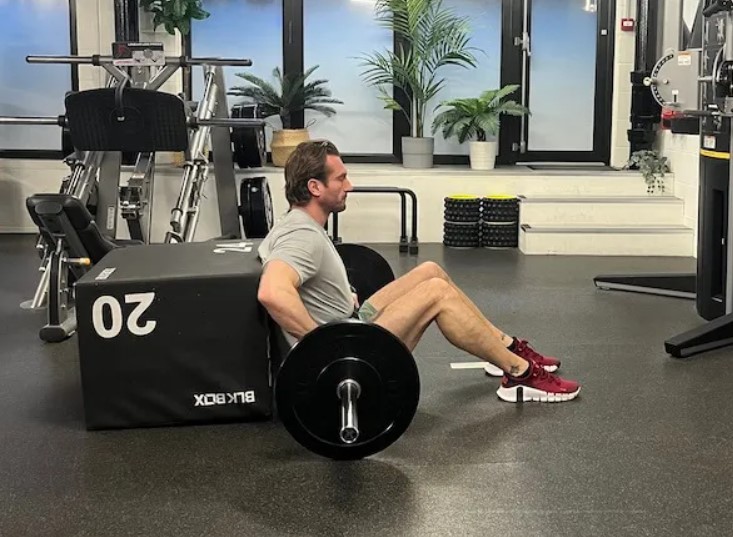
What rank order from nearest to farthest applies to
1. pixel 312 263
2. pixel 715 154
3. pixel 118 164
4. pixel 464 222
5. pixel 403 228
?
pixel 312 263 → pixel 715 154 → pixel 118 164 → pixel 403 228 → pixel 464 222

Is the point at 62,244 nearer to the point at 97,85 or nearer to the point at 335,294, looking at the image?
the point at 335,294

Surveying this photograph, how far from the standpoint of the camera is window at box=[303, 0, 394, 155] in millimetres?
8055

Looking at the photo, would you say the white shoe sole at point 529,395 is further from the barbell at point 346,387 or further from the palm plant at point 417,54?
the palm plant at point 417,54

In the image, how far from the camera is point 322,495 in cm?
259

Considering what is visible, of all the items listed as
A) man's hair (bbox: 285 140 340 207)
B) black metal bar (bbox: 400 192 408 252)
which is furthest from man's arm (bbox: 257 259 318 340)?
black metal bar (bbox: 400 192 408 252)

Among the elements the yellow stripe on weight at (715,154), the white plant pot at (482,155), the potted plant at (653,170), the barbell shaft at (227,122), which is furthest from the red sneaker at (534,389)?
the white plant pot at (482,155)

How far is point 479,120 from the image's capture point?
755 cm

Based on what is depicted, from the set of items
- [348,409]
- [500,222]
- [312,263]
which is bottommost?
[348,409]

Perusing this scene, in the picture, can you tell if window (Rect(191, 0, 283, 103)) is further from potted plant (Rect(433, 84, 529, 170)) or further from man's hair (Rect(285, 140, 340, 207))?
man's hair (Rect(285, 140, 340, 207))

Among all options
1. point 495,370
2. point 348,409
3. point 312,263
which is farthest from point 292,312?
point 495,370

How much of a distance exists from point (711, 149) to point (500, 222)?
258cm

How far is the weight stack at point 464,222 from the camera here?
7133 millimetres

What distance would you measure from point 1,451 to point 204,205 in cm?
447

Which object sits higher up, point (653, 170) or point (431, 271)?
point (653, 170)
